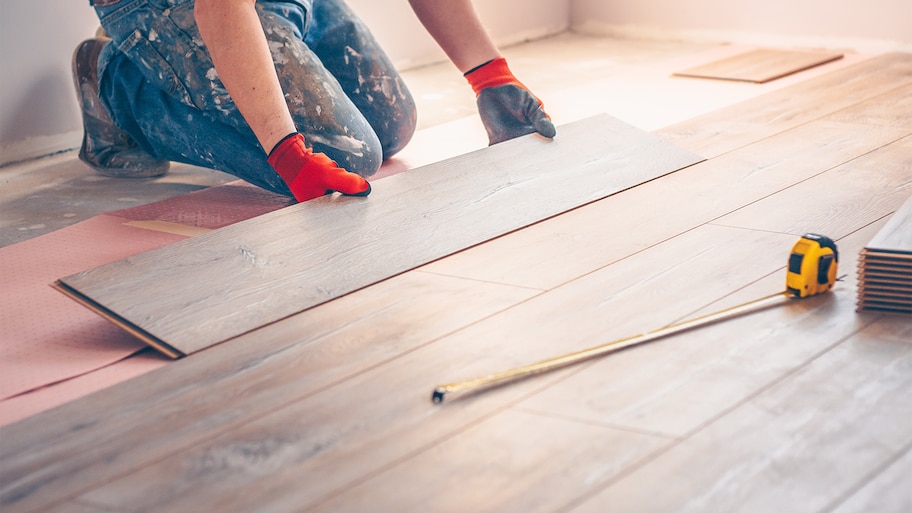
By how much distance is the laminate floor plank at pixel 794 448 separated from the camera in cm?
109

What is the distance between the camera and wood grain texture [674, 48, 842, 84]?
12.0 feet

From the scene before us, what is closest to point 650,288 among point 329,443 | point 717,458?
point 717,458

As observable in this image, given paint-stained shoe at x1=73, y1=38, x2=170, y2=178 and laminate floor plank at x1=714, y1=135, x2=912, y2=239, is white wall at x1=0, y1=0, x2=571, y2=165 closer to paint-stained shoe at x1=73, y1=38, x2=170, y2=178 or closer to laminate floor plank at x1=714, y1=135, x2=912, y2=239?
paint-stained shoe at x1=73, y1=38, x2=170, y2=178

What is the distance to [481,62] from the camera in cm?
279

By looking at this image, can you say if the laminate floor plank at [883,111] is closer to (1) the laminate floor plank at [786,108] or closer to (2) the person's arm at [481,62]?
(1) the laminate floor plank at [786,108]

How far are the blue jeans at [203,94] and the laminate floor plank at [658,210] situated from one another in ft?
2.25

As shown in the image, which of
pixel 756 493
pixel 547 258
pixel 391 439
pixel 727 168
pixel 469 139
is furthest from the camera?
pixel 469 139

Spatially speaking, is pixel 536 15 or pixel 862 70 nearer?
pixel 862 70

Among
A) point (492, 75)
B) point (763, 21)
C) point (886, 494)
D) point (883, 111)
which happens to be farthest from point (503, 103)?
point (763, 21)

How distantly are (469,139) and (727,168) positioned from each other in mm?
943

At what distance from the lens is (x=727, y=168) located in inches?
96.4

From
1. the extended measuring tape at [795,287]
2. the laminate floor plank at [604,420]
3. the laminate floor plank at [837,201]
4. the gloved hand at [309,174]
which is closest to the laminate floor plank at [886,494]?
the laminate floor plank at [604,420]

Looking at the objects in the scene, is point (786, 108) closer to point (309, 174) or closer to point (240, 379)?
point (309, 174)

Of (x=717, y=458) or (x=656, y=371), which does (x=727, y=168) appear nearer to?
(x=656, y=371)
